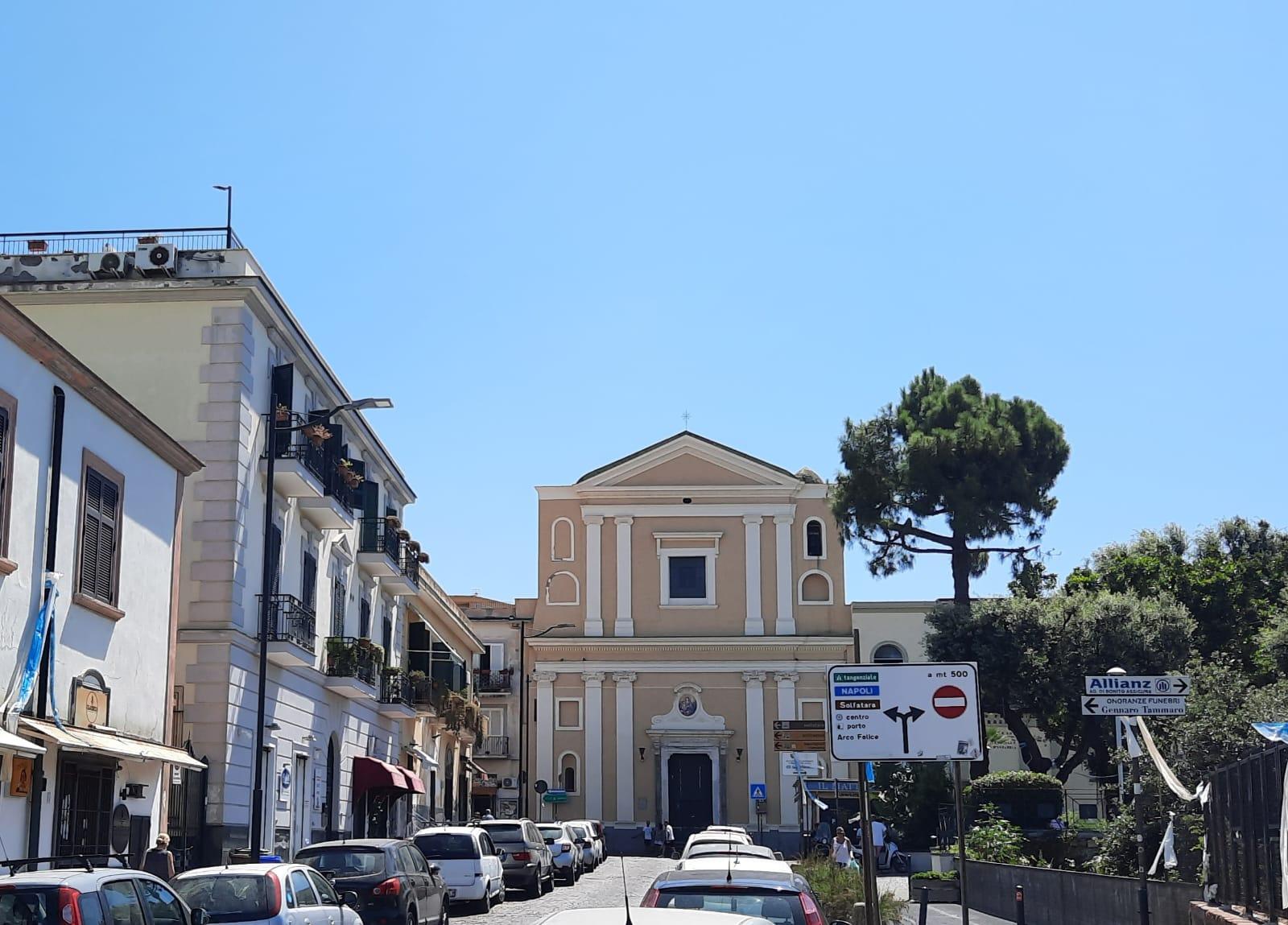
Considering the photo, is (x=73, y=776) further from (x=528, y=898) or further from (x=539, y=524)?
(x=539, y=524)

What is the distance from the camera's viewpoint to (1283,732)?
12.5 m

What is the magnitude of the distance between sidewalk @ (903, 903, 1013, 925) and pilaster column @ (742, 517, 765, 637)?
35150 mm

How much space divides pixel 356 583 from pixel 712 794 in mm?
26898

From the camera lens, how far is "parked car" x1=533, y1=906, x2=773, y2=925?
21.7 feet

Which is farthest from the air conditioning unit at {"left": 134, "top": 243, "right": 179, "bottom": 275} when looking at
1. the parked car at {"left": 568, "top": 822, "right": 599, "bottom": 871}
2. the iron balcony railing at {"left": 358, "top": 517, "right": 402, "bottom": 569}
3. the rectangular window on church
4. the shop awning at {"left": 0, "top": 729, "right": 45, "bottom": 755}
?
the rectangular window on church

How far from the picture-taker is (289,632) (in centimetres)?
2814

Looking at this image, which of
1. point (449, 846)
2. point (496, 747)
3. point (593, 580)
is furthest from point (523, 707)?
point (449, 846)

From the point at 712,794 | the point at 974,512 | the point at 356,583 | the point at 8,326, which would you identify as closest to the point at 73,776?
the point at 8,326

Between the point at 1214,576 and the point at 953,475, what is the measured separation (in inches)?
375

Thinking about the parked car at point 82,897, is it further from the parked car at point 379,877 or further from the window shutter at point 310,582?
the window shutter at point 310,582

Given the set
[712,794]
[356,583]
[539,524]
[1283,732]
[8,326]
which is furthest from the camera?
[539,524]

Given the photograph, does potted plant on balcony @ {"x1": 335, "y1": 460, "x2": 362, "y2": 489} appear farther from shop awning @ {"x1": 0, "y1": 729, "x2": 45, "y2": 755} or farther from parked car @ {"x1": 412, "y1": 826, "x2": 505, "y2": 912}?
shop awning @ {"x1": 0, "y1": 729, "x2": 45, "y2": 755}

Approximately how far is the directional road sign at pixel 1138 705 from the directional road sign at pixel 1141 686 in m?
0.05

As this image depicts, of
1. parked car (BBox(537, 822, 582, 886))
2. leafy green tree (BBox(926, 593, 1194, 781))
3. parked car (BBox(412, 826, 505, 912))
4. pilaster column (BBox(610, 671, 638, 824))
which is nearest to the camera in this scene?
parked car (BBox(412, 826, 505, 912))
